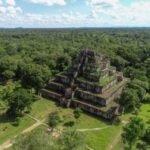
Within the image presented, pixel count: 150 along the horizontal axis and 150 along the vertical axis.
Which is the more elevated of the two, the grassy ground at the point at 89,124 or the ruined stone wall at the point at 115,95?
the ruined stone wall at the point at 115,95

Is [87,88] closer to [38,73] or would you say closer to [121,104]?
[121,104]

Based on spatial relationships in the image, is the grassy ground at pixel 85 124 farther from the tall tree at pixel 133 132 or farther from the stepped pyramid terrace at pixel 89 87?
the tall tree at pixel 133 132

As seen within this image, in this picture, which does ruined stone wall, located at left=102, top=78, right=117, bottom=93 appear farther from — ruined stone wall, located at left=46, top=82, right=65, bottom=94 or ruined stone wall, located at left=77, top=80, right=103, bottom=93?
ruined stone wall, located at left=46, top=82, right=65, bottom=94

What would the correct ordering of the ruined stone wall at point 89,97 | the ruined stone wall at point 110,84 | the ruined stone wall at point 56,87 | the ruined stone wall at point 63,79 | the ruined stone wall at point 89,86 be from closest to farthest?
the ruined stone wall at point 89,97 → the ruined stone wall at point 89,86 → the ruined stone wall at point 110,84 → the ruined stone wall at point 56,87 → the ruined stone wall at point 63,79

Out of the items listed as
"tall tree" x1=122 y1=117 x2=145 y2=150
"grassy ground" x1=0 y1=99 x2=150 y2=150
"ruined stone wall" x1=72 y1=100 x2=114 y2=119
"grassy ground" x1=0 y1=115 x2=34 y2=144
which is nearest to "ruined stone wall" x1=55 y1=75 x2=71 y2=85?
"grassy ground" x1=0 y1=99 x2=150 y2=150

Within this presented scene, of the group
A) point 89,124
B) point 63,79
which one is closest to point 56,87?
point 63,79

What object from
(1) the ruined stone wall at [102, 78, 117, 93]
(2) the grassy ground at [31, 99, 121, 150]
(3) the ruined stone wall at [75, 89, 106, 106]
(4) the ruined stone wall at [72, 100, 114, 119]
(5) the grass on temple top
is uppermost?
(5) the grass on temple top

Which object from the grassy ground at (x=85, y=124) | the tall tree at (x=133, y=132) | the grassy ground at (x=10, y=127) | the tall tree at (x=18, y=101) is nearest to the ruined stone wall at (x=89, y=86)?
the grassy ground at (x=85, y=124)

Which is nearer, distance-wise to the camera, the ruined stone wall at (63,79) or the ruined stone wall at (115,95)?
the ruined stone wall at (115,95)

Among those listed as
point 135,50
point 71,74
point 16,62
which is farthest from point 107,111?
point 135,50
